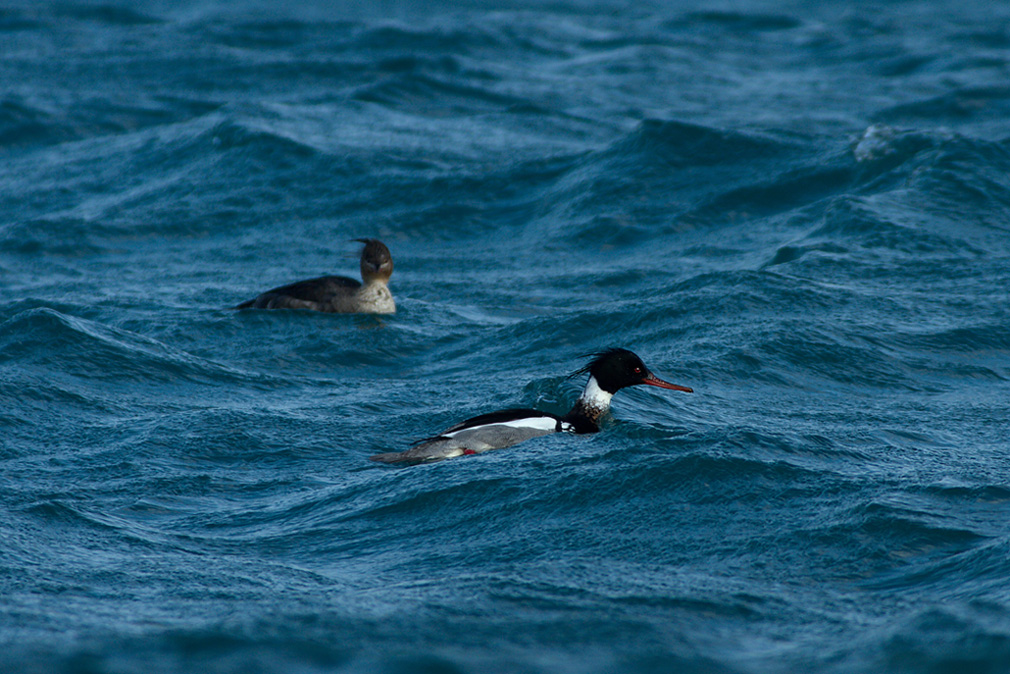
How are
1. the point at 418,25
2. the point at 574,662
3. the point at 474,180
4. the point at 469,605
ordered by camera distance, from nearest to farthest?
1. the point at 574,662
2. the point at 469,605
3. the point at 474,180
4. the point at 418,25

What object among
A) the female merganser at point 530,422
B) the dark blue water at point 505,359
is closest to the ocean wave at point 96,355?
the dark blue water at point 505,359

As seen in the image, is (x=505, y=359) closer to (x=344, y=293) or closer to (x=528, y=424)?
(x=344, y=293)

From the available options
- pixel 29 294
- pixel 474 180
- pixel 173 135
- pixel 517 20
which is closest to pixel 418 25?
pixel 517 20

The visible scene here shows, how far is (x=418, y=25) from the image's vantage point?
2803 cm

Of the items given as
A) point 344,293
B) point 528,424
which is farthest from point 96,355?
point 528,424

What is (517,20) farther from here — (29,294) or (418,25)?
(29,294)

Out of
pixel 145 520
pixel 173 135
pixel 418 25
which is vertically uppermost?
pixel 418 25

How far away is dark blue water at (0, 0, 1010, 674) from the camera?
20.0ft

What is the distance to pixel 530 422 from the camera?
854 cm

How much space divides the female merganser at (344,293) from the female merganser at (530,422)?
13.3 ft

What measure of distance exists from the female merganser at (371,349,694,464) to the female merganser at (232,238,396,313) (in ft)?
13.3

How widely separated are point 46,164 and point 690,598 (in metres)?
15.7

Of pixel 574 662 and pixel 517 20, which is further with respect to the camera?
pixel 517 20

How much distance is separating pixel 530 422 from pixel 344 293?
186 inches
